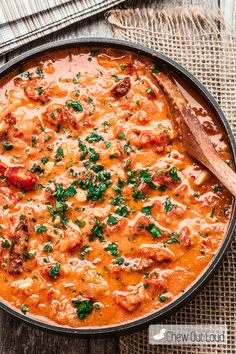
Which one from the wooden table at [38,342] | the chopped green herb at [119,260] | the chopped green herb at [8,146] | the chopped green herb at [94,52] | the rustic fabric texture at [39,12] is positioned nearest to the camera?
the chopped green herb at [119,260]

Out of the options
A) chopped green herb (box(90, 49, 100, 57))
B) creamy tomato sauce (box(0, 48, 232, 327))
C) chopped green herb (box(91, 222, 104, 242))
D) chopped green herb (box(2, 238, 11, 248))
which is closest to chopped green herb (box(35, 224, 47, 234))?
creamy tomato sauce (box(0, 48, 232, 327))

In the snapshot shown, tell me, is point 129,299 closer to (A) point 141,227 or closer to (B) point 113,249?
(B) point 113,249

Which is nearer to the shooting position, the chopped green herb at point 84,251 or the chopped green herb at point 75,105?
the chopped green herb at point 84,251

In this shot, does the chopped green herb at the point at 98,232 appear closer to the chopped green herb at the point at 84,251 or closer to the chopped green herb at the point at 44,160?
the chopped green herb at the point at 84,251

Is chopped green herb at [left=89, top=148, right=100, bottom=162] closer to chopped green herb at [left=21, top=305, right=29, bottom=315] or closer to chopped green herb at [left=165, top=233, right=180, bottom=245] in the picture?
chopped green herb at [left=165, top=233, right=180, bottom=245]

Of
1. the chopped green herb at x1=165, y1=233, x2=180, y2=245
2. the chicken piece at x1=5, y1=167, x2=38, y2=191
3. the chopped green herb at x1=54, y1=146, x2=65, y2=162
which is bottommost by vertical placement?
the chopped green herb at x1=165, y1=233, x2=180, y2=245

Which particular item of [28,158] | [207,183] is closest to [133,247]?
[207,183]

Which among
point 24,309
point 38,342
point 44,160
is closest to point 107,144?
point 44,160

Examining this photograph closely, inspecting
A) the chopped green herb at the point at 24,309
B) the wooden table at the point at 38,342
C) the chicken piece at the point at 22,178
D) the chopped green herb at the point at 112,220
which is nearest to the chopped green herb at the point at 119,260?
the chopped green herb at the point at 112,220
